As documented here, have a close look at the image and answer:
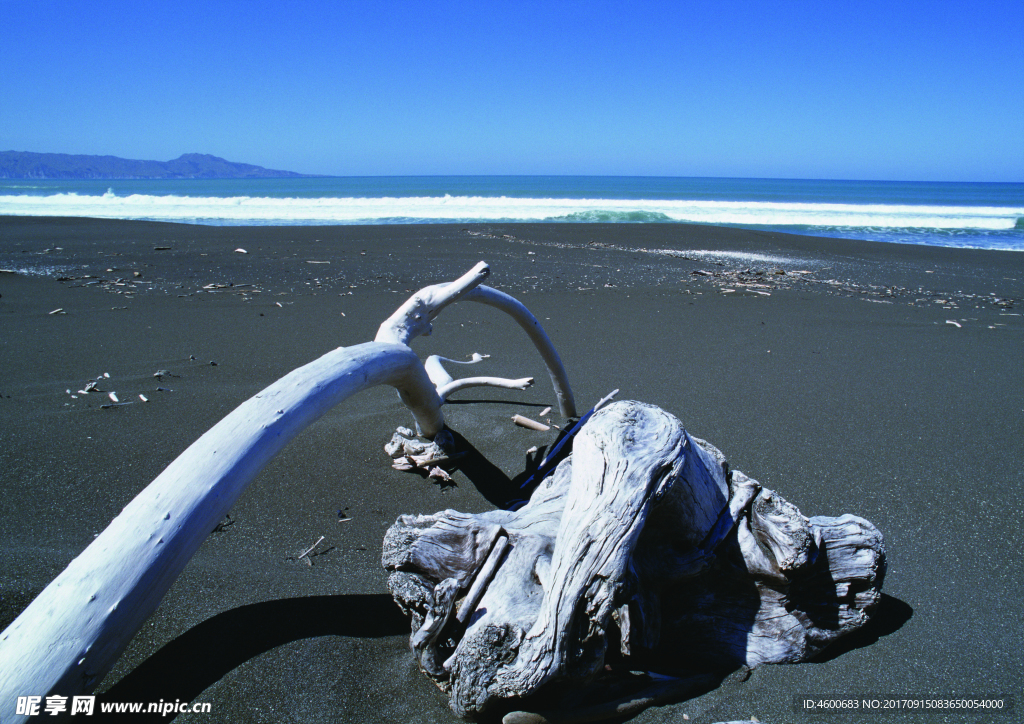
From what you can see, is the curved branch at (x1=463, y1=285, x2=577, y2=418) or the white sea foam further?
the white sea foam

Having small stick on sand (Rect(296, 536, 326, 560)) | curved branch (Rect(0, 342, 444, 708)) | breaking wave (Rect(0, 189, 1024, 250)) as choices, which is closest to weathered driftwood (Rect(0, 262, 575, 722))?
curved branch (Rect(0, 342, 444, 708))

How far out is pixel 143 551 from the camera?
132cm

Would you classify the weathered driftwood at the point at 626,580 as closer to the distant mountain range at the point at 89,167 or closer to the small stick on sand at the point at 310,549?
the small stick on sand at the point at 310,549

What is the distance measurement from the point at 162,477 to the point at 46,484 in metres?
1.87

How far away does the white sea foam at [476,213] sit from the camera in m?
20.0

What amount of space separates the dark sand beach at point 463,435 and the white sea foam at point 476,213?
463 inches

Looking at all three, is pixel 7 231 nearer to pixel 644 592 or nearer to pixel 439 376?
pixel 439 376

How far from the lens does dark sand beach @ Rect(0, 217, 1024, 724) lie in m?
1.76

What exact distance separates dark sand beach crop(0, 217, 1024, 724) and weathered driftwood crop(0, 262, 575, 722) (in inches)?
21.9

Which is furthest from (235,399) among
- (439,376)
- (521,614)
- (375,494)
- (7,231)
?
(7,231)

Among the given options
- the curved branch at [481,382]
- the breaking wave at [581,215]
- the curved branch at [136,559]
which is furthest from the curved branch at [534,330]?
the breaking wave at [581,215]

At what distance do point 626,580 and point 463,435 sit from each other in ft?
6.75

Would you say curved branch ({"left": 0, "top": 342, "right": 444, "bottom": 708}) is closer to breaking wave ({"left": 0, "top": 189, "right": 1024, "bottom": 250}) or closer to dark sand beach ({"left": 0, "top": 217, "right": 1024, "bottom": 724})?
dark sand beach ({"left": 0, "top": 217, "right": 1024, "bottom": 724})

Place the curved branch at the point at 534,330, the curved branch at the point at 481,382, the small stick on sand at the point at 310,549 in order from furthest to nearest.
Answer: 1. the curved branch at the point at 481,382
2. the curved branch at the point at 534,330
3. the small stick on sand at the point at 310,549
